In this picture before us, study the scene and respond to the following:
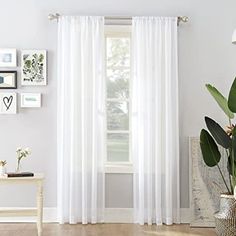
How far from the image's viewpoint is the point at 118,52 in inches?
224

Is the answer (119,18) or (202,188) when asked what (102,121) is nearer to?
(119,18)

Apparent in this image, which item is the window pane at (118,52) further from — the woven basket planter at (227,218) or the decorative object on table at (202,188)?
the woven basket planter at (227,218)

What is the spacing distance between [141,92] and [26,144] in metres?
1.50

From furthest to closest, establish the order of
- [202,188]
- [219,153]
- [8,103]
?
[8,103] < [202,188] < [219,153]

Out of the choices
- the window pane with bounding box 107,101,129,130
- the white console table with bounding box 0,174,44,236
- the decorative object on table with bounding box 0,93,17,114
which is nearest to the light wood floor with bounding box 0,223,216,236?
→ the white console table with bounding box 0,174,44,236

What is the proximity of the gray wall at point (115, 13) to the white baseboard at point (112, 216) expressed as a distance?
0.07 metres

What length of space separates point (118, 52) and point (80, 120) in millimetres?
994

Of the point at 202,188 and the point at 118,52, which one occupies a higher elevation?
the point at 118,52

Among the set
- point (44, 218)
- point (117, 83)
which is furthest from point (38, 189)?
point (117, 83)

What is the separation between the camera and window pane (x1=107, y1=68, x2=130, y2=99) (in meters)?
5.65

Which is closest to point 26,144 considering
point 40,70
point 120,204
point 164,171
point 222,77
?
point 40,70

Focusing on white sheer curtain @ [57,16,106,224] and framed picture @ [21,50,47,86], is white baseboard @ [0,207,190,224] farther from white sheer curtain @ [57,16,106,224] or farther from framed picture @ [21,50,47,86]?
framed picture @ [21,50,47,86]

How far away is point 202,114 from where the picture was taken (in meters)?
5.53

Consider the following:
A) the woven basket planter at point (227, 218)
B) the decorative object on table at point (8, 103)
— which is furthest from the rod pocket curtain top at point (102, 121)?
the woven basket planter at point (227, 218)
